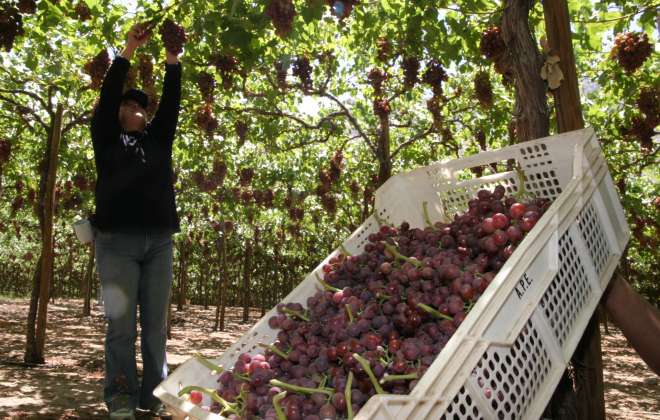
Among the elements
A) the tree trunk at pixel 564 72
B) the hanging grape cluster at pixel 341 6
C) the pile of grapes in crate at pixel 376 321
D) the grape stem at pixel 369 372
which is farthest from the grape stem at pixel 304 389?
the hanging grape cluster at pixel 341 6

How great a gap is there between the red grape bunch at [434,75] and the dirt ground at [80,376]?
145 inches

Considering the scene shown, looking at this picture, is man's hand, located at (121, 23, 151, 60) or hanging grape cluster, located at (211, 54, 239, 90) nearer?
man's hand, located at (121, 23, 151, 60)

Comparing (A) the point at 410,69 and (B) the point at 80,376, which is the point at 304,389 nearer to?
(A) the point at 410,69

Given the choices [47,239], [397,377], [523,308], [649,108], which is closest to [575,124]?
[523,308]

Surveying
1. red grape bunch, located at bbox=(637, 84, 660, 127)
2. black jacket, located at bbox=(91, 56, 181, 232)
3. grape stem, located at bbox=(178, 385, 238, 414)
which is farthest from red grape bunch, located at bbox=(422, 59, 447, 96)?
grape stem, located at bbox=(178, 385, 238, 414)

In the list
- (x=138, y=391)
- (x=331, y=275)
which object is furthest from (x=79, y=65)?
(x=331, y=275)

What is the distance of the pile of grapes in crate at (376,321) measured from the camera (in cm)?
153

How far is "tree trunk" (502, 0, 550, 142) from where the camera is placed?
2.63m

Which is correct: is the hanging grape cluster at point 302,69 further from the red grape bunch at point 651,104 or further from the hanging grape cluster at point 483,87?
the red grape bunch at point 651,104

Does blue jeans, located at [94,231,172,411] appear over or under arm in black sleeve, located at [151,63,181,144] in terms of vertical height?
under

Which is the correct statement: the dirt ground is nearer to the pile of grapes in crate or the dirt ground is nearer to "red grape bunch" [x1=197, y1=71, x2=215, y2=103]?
the pile of grapes in crate

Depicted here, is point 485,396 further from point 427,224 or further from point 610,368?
point 610,368

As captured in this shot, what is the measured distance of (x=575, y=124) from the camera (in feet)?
8.54

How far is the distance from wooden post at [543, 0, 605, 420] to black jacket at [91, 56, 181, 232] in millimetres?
2181
